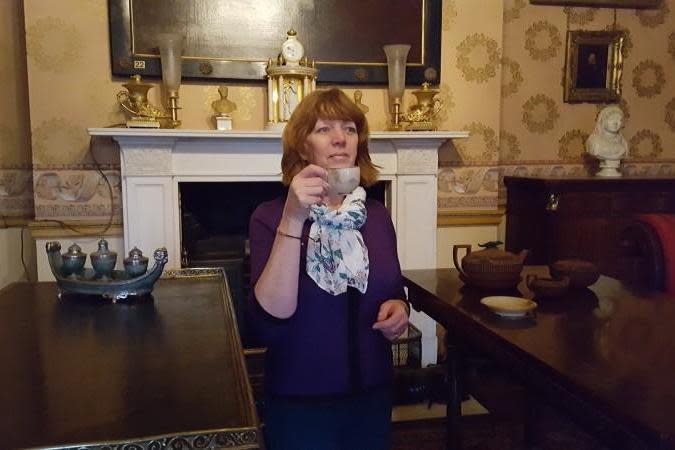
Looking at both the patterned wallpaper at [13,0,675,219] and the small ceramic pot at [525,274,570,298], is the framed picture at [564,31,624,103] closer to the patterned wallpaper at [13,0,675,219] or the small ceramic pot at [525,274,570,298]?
the patterned wallpaper at [13,0,675,219]

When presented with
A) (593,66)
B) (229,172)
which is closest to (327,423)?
(229,172)

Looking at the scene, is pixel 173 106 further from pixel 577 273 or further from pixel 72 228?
pixel 577 273

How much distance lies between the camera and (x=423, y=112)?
3.00 metres

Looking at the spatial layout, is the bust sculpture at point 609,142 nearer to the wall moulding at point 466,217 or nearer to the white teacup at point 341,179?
the wall moulding at point 466,217

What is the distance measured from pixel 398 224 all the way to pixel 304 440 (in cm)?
181

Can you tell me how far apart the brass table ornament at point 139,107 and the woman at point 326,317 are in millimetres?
1477

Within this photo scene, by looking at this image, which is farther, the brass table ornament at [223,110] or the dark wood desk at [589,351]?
the brass table ornament at [223,110]

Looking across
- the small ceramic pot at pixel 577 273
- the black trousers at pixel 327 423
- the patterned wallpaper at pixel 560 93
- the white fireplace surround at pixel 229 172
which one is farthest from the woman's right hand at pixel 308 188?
the patterned wallpaper at pixel 560 93

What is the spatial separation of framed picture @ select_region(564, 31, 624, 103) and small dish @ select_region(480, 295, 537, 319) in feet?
7.58

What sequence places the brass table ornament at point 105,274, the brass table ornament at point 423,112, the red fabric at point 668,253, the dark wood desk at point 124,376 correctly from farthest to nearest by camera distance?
1. the brass table ornament at point 423,112
2. the red fabric at point 668,253
3. the brass table ornament at point 105,274
4. the dark wood desk at point 124,376

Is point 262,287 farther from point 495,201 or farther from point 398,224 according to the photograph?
point 495,201

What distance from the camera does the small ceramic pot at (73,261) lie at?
1691 millimetres

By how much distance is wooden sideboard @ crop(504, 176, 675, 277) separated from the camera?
300 cm

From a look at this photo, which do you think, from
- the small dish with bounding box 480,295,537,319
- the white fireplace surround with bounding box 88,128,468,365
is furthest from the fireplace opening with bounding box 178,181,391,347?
the small dish with bounding box 480,295,537,319
